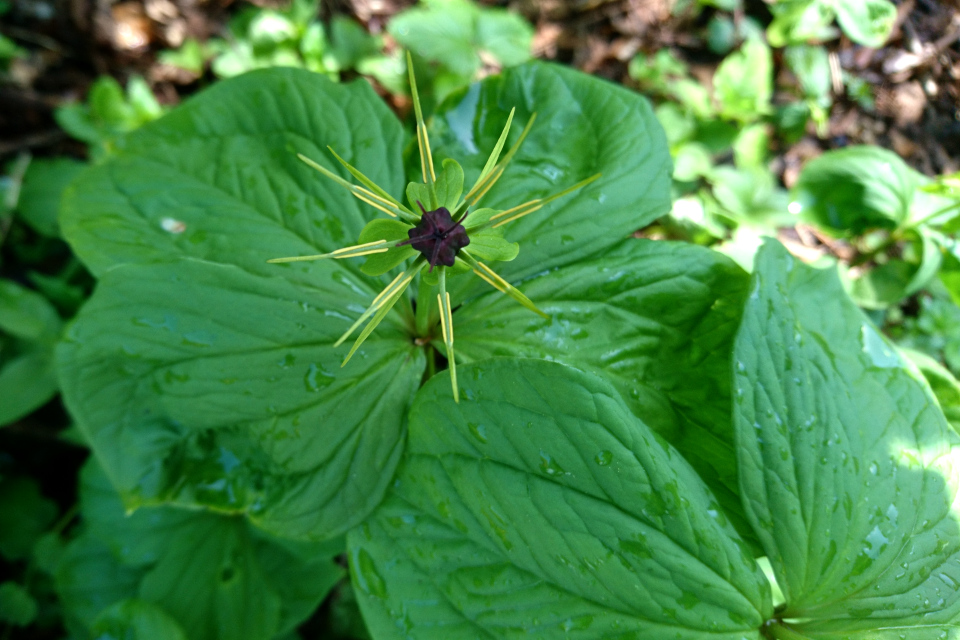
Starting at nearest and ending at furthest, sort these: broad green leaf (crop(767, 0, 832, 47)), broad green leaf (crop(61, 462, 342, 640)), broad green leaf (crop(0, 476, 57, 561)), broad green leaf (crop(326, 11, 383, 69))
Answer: broad green leaf (crop(61, 462, 342, 640)), broad green leaf (crop(0, 476, 57, 561)), broad green leaf (crop(767, 0, 832, 47)), broad green leaf (crop(326, 11, 383, 69))

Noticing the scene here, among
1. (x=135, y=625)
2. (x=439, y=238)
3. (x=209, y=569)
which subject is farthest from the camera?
(x=209, y=569)

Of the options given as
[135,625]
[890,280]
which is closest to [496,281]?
[135,625]

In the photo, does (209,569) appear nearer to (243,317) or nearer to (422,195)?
(243,317)

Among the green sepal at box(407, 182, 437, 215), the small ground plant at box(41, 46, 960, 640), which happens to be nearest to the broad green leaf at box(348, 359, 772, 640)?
the small ground plant at box(41, 46, 960, 640)

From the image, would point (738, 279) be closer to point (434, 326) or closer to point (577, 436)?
point (577, 436)

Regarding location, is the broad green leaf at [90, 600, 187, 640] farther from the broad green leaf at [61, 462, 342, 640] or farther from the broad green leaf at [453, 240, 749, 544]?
the broad green leaf at [453, 240, 749, 544]

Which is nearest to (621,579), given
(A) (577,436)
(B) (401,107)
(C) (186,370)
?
(A) (577,436)

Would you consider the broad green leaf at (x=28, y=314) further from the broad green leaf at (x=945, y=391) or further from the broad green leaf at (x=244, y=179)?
the broad green leaf at (x=945, y=391)
